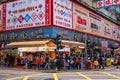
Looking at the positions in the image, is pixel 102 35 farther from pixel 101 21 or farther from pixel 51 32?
pixel 51 32

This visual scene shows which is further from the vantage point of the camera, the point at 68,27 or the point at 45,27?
the point at 68,27

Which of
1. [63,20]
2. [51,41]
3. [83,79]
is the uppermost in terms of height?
[63,20]

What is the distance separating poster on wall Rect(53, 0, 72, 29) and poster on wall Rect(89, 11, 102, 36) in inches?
316

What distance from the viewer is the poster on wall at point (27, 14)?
35.1 meters

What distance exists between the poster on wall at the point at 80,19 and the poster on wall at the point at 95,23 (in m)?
1.76

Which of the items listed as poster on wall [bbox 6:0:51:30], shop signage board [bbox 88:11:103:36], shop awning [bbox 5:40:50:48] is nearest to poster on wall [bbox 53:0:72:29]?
poster on wall [bbox 6:0:51:30]

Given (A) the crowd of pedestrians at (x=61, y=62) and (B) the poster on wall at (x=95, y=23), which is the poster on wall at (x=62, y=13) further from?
(B) the poster on wall at (x=95, y=23)

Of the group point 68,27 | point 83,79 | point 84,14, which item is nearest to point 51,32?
point 68,27

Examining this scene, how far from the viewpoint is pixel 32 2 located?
36781mm

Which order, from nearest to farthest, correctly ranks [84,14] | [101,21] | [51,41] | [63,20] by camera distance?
[51,41] → [63,20] → [84,14] → [101,21]

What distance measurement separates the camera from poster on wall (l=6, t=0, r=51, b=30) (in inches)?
1383

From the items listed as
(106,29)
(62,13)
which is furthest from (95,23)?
(62,13)

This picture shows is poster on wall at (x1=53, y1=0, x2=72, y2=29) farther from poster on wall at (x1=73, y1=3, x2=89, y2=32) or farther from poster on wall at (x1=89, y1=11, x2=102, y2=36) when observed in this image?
poster on wall at (x1=89, y1=11, x2=102, y2=36)

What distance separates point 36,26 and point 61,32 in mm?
3076
